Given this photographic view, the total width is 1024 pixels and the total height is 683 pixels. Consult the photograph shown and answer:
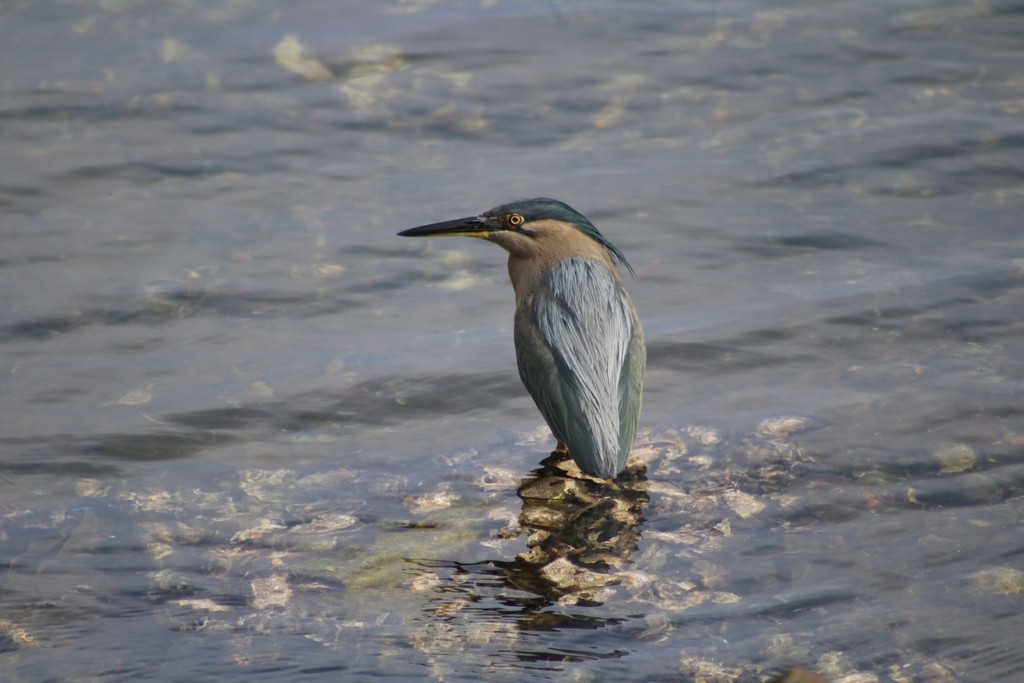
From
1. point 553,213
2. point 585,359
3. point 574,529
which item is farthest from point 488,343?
point 574,529

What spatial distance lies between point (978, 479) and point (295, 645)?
11.1ft

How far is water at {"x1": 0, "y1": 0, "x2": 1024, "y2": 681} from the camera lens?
4820mm

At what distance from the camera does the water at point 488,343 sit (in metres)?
4.82

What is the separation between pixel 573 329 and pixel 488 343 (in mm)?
1399

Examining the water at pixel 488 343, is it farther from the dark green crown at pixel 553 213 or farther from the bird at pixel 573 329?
the dark green crown at pixel 553 213

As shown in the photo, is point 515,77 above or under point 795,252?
above

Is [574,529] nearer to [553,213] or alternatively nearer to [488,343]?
[553,213]

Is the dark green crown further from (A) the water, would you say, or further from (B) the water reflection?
(B) the water reflection

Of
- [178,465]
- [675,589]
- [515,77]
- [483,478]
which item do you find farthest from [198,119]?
[675,589]

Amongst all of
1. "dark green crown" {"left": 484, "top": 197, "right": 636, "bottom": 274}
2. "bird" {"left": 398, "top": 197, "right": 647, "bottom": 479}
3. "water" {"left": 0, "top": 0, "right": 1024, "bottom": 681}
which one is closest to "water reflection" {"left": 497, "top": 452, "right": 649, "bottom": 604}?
"water" {"left": 0, "top": 0, "right": 1024, "bottom": 681}

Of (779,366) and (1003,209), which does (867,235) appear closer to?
(1003,209)

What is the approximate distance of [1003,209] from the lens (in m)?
8.55

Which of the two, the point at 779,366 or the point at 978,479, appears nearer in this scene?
the point at 978,479

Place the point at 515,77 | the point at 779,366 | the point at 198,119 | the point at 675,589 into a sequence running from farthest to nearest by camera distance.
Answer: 1. the point at 515,77
2. the point at 198,119
3. the point at 779,366
4. the point at 675,589
